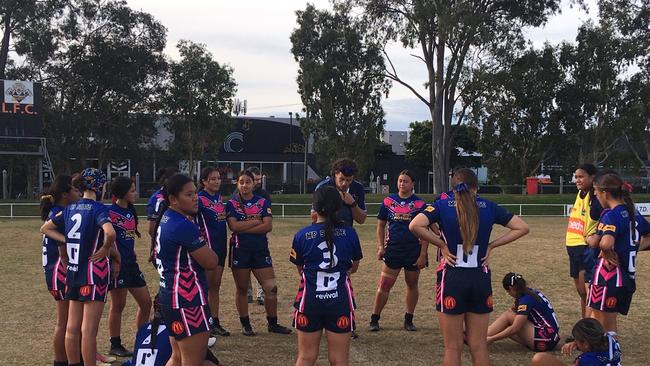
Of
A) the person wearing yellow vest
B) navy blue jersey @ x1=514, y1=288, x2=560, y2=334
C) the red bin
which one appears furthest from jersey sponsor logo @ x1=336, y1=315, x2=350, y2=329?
the red bin

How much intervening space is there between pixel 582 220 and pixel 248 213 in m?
3.91

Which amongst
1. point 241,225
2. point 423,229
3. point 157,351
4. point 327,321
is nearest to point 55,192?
point 157,351

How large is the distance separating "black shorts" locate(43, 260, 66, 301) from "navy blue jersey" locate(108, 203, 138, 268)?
702mm

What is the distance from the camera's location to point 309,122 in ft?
140

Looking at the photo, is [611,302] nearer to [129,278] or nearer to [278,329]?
[278,329]

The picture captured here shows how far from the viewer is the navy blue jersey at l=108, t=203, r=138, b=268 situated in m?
6.11

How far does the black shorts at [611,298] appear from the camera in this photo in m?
5.22

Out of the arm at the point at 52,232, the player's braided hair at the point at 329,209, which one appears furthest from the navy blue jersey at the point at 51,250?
the player's braided hair at the point at 329,209

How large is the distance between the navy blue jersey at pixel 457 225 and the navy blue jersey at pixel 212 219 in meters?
3.00

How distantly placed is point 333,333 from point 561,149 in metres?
42.1

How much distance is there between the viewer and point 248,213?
692 cm

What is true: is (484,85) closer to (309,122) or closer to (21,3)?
(309,122)

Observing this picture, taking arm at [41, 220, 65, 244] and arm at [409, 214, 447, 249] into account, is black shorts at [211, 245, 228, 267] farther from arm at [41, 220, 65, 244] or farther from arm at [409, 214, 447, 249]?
arm at [409, 214, 447, 249]

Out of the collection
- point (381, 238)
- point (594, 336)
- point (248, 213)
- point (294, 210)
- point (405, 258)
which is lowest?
point (294, 210)
